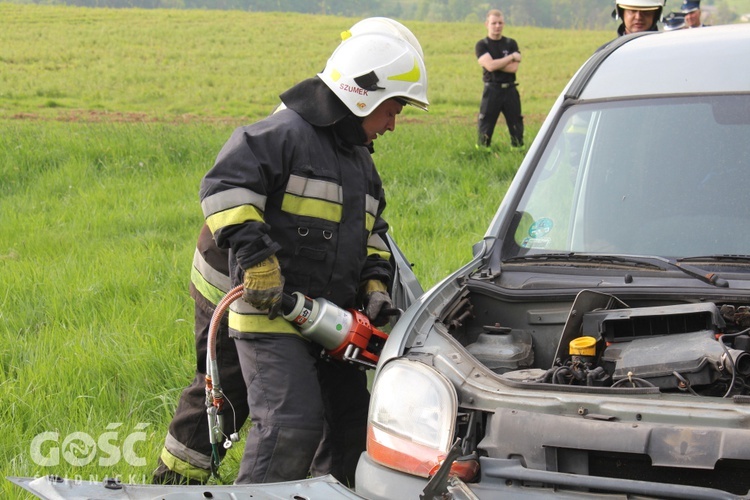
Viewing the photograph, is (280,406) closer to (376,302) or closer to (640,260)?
(376,302)

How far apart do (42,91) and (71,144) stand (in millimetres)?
12187

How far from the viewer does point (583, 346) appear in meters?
2.97

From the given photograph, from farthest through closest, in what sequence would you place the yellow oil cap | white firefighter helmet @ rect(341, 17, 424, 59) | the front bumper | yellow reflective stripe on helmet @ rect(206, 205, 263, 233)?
white firefighter helmet @ rect(341, 17, 424, 59) < yellow reflective stripe on helmet @ rect(206, 205, 263, 233) < the yellow oil cap < the front bumper

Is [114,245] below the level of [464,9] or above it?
below

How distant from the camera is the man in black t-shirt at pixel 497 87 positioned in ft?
Result: 36.9

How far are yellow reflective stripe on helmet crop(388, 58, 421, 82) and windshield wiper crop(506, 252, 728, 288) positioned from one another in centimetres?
77

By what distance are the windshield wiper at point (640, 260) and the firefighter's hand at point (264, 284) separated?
0.92 meters

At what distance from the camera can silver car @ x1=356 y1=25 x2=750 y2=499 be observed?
8.00 ft

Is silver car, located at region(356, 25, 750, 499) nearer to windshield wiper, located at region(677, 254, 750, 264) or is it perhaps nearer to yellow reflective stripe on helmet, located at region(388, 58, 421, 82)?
windshield wiper, located at region(677, 254, 750, 264)

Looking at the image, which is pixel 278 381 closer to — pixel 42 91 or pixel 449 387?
pixel 449 387

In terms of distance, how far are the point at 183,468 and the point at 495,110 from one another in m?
8.31

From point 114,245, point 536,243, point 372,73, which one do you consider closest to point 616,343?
point 536,243

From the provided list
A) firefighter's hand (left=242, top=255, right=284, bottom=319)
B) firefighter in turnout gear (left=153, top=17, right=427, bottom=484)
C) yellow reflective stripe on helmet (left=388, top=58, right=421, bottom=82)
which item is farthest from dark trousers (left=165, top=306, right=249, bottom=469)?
yellow reflective stripe on helmet (left=388, top=58, right=421, bottom=82)

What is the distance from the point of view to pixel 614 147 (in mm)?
3836
